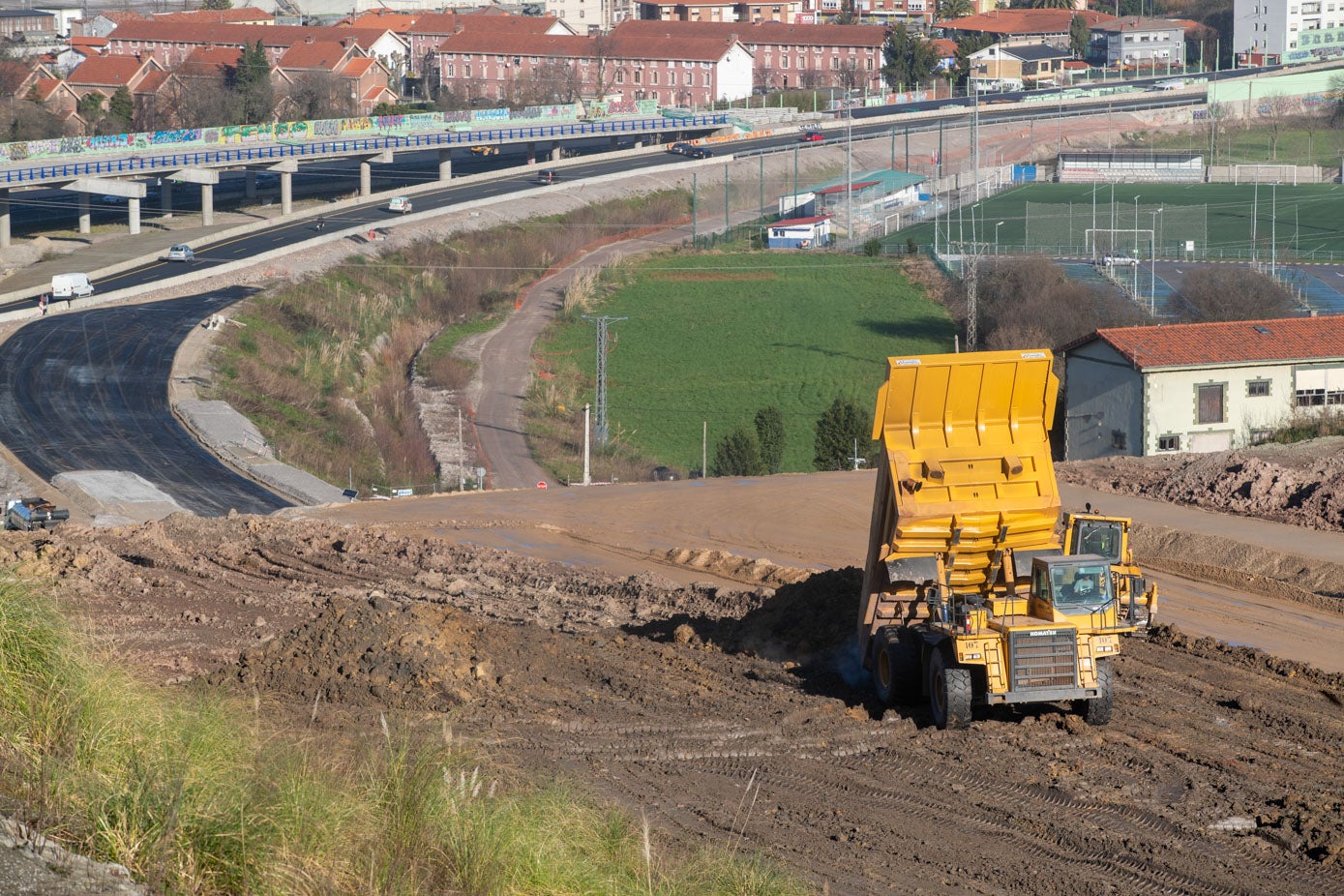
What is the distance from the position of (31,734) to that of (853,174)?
307 feet

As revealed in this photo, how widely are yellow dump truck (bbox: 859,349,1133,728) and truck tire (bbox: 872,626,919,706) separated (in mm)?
15

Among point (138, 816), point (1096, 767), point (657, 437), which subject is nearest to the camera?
point (138, 816)

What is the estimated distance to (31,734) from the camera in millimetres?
10711

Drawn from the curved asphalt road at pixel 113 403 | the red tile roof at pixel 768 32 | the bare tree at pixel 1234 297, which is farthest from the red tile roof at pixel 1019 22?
the curved asphalt road at pixel 113 403

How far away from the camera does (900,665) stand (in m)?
16.6

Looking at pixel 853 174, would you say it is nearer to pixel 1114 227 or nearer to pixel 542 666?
pixel 1114 227

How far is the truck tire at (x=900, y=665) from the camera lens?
16.6 m

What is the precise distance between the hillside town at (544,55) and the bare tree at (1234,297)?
195 feet

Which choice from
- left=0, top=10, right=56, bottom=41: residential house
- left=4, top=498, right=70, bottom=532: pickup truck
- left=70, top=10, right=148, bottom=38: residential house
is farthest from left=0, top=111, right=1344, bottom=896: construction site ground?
left=0, top=10, right=56, bottom=41: residential house

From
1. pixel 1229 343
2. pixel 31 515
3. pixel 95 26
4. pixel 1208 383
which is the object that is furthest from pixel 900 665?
pixel 95 26

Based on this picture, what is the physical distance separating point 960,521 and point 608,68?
4921 inches

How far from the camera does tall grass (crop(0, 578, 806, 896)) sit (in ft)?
30.1

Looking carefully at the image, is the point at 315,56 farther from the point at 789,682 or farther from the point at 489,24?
the point at 789,682

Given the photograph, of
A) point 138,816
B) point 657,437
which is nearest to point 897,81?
point 657,437
